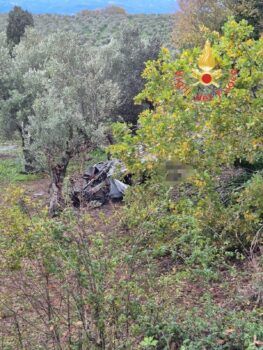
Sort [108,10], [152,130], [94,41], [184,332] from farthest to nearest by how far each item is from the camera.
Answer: [108,10] → [94,41] → [152,130] → [184,332]

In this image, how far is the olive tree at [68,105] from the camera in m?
9.36

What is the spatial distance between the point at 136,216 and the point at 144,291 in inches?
24.2

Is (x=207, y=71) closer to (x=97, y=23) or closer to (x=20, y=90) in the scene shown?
(x=20, y=90)

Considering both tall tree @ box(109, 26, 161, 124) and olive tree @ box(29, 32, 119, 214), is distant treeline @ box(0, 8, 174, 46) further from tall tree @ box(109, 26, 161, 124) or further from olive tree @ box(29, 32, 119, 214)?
olive tree @ box(29, 32, 119, 214)

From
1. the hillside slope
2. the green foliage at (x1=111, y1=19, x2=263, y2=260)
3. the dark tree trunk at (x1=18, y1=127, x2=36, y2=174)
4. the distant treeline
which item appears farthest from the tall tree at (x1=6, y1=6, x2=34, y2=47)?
the green foliage at (x1=111, y1=19, x2=263, y2=260)

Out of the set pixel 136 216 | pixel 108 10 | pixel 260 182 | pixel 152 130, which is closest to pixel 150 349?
pixel 136 216

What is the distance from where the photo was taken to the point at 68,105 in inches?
418

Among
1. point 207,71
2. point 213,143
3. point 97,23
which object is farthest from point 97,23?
point 213,143

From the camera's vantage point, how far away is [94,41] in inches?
1247

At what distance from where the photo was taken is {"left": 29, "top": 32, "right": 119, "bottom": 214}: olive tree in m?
9.36

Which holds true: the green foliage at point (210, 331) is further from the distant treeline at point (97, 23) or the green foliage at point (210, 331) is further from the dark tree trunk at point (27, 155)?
the distant treeline at point (97, 23)

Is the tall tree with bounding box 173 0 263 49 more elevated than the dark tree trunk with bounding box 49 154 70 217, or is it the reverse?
the tall tree with bounding box 173 0 263 49

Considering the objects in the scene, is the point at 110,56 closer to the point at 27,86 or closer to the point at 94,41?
the point at 27,86

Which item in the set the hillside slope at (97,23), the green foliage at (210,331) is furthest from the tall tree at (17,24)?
the green foliage at (210,331)
